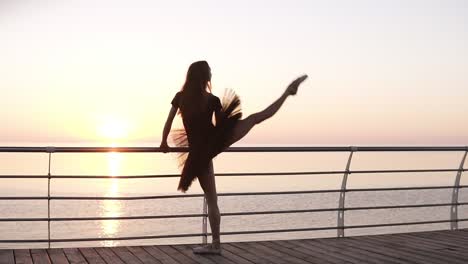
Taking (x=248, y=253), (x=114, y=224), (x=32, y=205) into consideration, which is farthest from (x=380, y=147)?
(x=32, y=205)

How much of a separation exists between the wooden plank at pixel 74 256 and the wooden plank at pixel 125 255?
312 millimetres

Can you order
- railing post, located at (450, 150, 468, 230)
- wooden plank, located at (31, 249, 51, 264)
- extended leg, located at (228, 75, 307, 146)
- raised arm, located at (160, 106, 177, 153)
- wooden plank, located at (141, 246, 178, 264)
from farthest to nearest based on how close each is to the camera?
railing post, located at (450, 150, 468, 230) → raised arm, located at (160, 106, 177, 153) → extended leg, located at (228, 75, 307, 146) → wooden plank, located at (141, 246, 178, 264) → wooden plank, located at (31, 249, 51, 264)

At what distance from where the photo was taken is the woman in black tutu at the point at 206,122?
17.2 feet

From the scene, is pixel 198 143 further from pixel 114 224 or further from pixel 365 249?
pixel 114 224

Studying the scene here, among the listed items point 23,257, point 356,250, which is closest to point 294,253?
point 356,250

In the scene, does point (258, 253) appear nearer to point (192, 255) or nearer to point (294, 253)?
point (294, 253)

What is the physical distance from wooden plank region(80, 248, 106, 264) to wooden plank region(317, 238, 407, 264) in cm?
218

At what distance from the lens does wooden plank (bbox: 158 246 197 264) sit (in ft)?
16.9

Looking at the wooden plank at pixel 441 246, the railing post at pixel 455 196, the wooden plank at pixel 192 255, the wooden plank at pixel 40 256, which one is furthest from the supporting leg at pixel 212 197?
the railing post at pixel 455 196

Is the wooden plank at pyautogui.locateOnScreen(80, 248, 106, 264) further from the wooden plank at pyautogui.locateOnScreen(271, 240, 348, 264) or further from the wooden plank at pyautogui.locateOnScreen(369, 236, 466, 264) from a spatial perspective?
the wooden plank at pyautogui.locateOnScreen(369, 236, 466, 264)

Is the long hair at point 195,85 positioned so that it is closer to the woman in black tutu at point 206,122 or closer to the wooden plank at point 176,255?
the woman in black tutu at point 206,122

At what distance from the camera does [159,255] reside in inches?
213

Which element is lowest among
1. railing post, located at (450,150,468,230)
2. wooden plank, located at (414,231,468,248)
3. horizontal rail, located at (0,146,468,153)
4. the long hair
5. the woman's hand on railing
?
wooden plank, located at (414,231,468,248)

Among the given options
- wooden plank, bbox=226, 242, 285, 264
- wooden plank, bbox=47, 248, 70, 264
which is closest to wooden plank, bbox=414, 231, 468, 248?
wooden plank, bbox=226, 242, 285, 264
